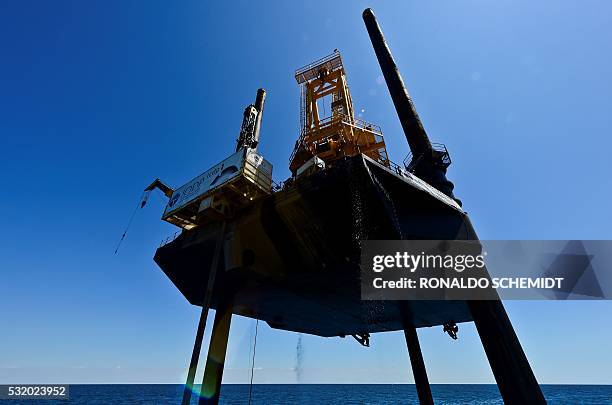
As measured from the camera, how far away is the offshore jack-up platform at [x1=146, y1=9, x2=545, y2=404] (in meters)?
14.3

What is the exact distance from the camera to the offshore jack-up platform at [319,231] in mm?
14305

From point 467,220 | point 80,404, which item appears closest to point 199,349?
point 467,220

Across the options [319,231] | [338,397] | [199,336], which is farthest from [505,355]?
[338,397]

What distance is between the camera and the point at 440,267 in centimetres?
1834

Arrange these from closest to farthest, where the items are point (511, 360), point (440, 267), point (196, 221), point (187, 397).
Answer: point (511, 360), point (187, 397), point (440, 267), point (196, 221)

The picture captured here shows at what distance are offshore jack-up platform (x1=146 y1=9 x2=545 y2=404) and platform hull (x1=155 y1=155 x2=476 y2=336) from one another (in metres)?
0.06

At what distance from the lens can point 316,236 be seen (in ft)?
52.9

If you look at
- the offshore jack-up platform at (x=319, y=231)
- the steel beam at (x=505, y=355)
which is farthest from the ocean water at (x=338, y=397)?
the steel beam at (x=505, y=355)

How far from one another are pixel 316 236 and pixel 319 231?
13.3 inches

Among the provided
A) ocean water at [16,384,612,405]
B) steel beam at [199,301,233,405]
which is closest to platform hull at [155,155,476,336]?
steel beam at [199,301,233,405]

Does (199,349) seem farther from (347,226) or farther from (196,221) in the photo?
(347,226)

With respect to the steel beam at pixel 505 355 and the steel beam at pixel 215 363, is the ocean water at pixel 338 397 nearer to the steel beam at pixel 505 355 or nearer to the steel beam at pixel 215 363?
the steel beam at pixel 215 363

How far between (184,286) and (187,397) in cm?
858

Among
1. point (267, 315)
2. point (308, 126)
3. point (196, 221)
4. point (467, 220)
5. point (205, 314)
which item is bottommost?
point (205, 314)
